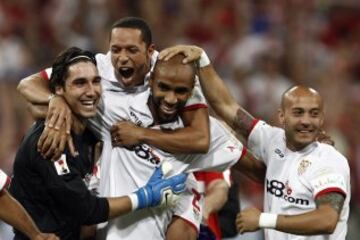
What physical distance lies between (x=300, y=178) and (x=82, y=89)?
136 centimetres

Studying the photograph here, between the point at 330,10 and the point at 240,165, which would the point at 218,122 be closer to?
the point at 240,165

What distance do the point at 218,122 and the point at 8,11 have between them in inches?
225

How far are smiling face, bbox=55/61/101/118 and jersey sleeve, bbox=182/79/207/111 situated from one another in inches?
21.5

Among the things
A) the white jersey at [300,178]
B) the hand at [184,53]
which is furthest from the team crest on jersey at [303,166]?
the hand at [184,53]

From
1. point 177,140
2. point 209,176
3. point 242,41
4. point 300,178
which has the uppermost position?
point 177,140

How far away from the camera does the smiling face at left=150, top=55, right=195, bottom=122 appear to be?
5.91 m

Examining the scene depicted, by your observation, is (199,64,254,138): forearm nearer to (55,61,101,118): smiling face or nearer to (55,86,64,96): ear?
(55,61,101,118): smiling face

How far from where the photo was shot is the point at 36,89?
622 centimetres

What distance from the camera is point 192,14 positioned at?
12.1 m

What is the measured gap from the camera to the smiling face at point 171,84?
5.91 meters

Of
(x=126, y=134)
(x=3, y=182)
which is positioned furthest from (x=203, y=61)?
(x=3, y=182)

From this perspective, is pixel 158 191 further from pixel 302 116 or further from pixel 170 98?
pixel 302 116

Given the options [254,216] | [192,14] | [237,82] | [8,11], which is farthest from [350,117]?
[254,216]

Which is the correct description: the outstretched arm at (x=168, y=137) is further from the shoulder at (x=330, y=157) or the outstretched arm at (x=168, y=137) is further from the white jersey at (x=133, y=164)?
the shoulder at (x=330, y=157)
